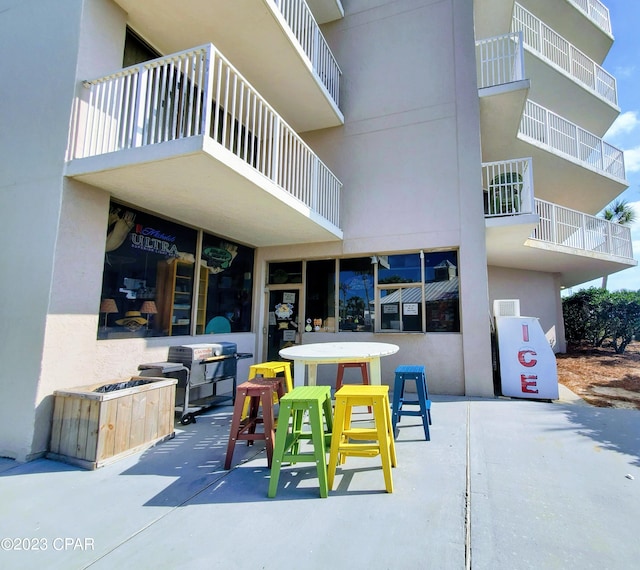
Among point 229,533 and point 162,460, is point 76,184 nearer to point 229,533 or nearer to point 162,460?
point 162,460

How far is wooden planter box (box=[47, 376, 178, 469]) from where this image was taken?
3.32 meters

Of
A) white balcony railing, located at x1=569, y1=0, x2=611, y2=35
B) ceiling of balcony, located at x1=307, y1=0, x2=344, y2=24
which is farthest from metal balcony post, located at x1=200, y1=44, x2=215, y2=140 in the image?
white balcony railing, located at x1=569, y1=0, x2=611, y2=35

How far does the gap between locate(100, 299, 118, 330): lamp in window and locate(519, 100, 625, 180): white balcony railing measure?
31.9ft

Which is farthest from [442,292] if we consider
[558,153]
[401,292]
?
[558,153]

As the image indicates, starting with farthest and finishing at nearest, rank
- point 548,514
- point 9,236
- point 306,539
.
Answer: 1. point 9,236
2. point 548,514
3. point 306,539

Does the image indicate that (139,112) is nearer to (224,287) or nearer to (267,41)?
(267,41)

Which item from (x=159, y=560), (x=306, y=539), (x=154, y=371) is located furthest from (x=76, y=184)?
(x=306, y=539)

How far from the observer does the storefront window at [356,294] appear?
719cm

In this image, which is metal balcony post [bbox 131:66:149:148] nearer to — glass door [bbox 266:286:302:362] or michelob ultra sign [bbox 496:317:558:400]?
glass door [bbox 266:286:302:362]

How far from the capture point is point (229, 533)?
2260mm

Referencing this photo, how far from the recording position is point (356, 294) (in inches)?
289

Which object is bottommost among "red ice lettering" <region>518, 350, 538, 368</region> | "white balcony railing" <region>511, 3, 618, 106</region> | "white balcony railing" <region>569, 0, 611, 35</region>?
"red ice lettering" <region>518, 350, 538, 368</region>

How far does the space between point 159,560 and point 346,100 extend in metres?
8.52

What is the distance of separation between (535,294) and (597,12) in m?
10.6
